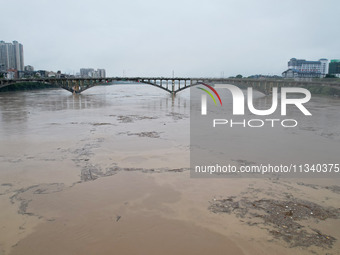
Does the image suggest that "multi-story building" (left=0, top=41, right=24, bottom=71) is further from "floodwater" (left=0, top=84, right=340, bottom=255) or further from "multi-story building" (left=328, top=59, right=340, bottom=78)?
"multi-story building" (left=328, top=59, right=340, bottom=78)

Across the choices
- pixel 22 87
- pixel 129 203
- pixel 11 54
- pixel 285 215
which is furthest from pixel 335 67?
pixel 11 54

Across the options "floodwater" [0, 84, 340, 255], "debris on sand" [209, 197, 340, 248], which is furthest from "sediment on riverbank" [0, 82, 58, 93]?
"debris on sand" [209, 197, 340, 248]

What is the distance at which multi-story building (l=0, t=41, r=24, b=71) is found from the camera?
132 metres

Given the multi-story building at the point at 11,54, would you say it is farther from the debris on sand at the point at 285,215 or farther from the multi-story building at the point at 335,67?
the debris on sand at the point at 285,215

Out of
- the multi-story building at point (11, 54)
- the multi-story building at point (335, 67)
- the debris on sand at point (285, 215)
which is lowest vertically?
the debris on sand at point (285, 215)

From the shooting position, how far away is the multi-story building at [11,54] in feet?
435

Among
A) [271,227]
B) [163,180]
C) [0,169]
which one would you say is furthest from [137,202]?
[0,169]

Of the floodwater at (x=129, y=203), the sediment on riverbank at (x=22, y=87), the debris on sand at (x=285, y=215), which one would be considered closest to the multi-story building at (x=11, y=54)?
the sediment on riverbank at (x=22, y=87)

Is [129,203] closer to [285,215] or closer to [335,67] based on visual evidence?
[285,215]

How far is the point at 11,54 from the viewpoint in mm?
137250

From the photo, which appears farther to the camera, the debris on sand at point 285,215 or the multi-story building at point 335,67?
the multi-story building at point 335,67

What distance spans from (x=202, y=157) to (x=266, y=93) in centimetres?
5280

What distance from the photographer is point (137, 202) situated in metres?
8.30

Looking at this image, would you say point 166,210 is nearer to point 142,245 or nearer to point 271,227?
point 142,245
